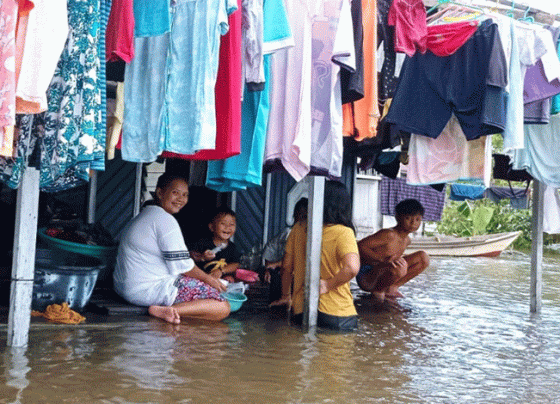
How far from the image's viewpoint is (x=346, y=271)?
538 cm

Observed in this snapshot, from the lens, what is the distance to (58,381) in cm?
370

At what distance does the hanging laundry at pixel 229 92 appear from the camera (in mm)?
4207

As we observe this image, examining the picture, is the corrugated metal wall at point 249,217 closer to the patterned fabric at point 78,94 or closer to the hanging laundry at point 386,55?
the hanging laundry at point 386,55

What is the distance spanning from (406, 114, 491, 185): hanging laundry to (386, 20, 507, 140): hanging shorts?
31 centimetres

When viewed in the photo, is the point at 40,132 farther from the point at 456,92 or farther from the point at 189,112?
the point at 456,92

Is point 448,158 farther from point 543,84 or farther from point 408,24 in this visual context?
point 408,24

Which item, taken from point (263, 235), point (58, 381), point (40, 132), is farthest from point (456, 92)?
point (263, 235)

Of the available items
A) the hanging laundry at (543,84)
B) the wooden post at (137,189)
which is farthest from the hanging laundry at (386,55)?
the wooden post at (137,189)

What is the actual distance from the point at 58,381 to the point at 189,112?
5.50 feet

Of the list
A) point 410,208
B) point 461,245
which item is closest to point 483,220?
point 461,245

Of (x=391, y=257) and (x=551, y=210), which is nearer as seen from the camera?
(x=391, y=257)

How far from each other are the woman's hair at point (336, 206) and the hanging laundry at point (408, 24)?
1.31 m

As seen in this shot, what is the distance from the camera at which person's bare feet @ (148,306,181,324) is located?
553 cm

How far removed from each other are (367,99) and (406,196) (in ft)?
35.8
